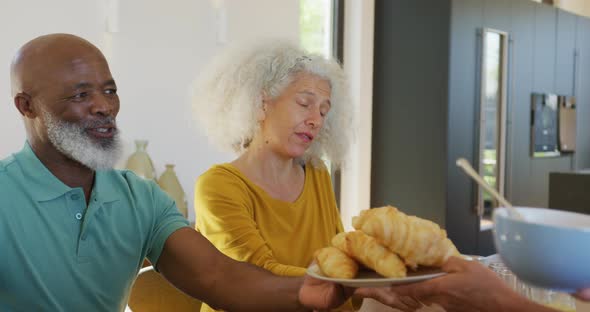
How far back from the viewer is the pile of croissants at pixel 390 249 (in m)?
1.05

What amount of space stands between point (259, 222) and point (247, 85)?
1.52 ft

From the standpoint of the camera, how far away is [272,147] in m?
Answer: 1.99

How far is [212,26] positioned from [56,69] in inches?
110

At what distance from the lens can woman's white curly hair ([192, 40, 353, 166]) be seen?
2.01 meters

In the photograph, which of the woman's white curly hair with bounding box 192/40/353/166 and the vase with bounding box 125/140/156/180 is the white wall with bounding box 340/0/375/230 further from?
the woman's white curly hair with bounding box 192/40/353/166


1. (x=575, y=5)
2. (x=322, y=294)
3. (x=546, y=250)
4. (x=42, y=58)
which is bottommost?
(x=322, y=294)

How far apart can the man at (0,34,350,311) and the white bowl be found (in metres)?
0.61

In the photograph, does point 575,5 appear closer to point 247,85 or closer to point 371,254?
point 247,85

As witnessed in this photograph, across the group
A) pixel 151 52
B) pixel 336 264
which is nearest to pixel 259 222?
pixel 336 264

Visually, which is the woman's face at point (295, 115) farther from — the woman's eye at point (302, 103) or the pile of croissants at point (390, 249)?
the pile of croissants at point (390, 249)

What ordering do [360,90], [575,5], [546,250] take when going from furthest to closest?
[575,5] < [360,90] < [546,250]

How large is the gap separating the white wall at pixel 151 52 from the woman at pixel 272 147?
1.30 m

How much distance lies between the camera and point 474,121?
4.73 m

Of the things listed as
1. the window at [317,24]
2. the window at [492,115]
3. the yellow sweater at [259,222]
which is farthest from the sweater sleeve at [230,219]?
the window at [492,115]
